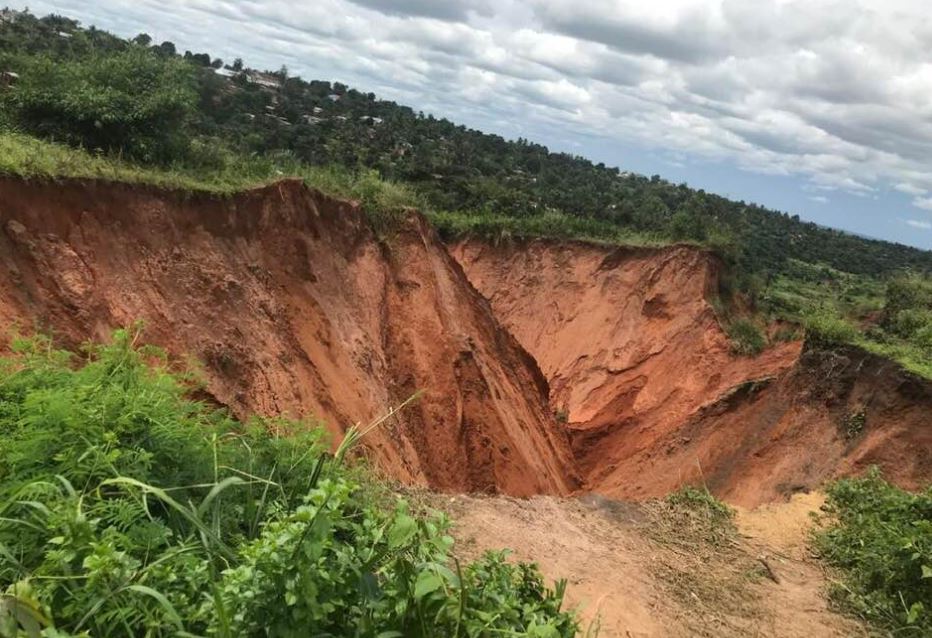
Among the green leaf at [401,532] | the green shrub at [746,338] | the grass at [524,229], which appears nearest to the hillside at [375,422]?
the green leaf at [401,532]

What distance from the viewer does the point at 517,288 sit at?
30.8 m

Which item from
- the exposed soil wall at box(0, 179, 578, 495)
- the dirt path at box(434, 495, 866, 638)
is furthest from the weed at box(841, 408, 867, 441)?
the exposed soil wall at box(0, 179, 578, 495)

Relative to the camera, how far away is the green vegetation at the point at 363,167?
12852 mm

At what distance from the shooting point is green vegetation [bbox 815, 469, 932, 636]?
23.9ft

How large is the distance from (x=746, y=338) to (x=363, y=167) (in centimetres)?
1741

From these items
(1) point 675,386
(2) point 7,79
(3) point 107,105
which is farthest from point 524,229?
(3) point 107,105

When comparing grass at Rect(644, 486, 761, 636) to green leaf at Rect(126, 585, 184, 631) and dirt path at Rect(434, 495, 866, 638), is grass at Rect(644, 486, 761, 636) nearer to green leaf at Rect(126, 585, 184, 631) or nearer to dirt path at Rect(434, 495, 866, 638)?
dirt path at Rect(434, 495, 866, 638)

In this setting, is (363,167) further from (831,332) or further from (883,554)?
(883,554)

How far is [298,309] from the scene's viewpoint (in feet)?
46.8

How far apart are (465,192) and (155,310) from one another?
1088 inches

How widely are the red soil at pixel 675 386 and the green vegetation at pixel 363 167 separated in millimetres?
934

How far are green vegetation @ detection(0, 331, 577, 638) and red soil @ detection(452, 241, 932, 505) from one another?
11.2 m

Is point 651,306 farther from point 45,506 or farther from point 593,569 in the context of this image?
point 45,506

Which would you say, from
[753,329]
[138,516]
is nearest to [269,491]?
[138,516]
